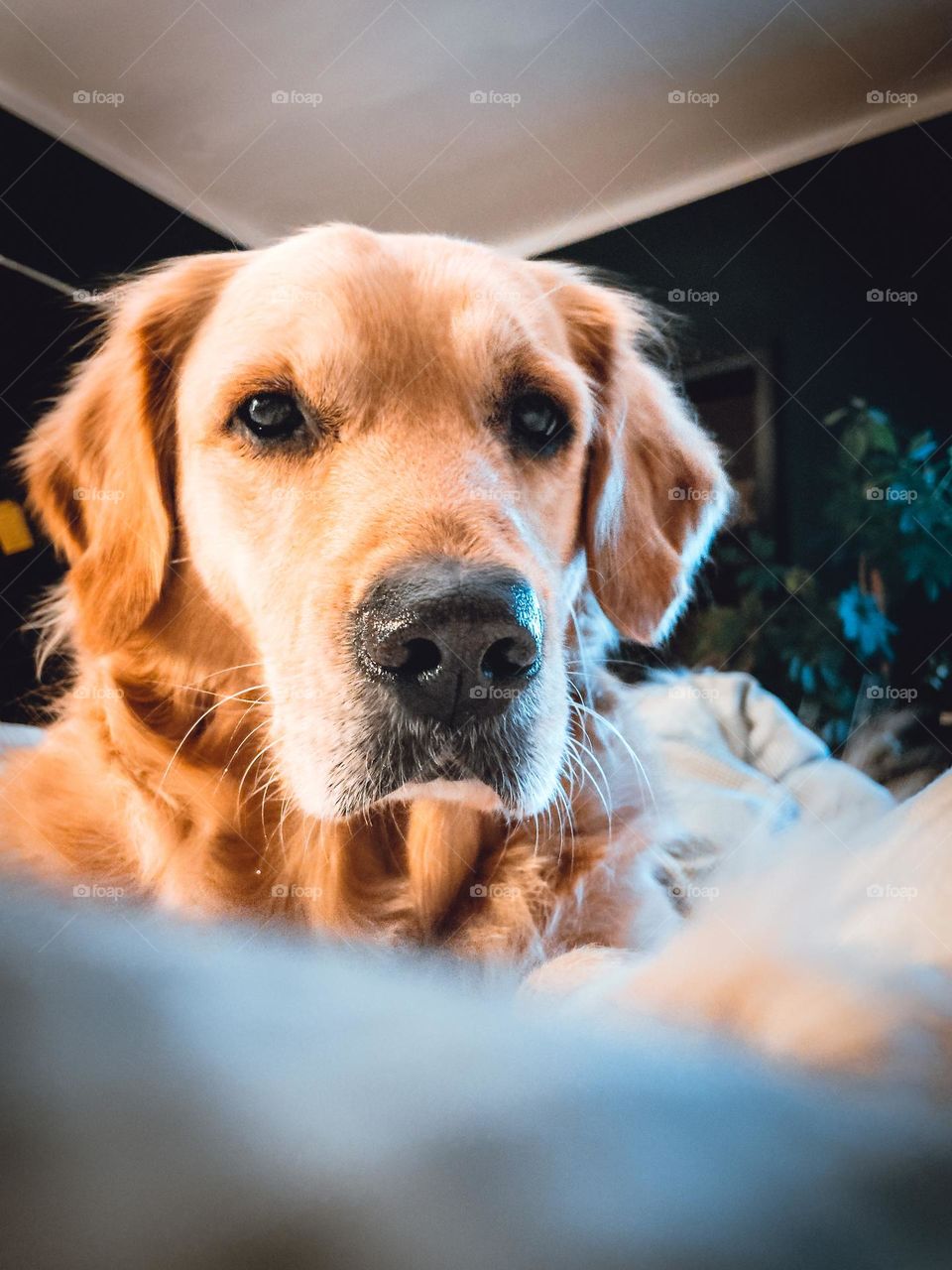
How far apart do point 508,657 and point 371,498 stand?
184 mm

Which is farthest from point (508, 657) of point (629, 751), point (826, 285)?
point (826, 285)

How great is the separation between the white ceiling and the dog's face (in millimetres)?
182

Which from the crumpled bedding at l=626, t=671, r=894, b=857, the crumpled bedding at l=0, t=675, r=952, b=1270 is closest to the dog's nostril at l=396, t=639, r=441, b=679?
the crumpled bedding at l=0, t=675, r=952, b=1270

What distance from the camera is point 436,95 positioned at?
1143 millimetres

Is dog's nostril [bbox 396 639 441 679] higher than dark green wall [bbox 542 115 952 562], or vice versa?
dark green wall [bbox 542 115 952 562]

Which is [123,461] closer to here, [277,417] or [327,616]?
[277,417]

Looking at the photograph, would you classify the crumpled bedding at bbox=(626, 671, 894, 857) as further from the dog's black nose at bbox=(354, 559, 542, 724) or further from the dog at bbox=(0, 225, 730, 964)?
the dog's black nose at bbox=(354, 559, 542, 724)

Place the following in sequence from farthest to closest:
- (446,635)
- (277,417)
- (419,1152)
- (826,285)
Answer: (826,285), (277,417), (446,635), (419,1152)

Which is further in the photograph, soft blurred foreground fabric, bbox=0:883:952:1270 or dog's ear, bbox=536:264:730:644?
dog's ear, bbox=536:264:730:644

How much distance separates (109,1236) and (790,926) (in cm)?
44

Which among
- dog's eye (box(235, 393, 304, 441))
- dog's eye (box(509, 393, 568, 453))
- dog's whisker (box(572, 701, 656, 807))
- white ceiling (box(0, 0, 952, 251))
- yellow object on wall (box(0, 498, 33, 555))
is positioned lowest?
yellow object on wall (box(0, 498, 33, 555))

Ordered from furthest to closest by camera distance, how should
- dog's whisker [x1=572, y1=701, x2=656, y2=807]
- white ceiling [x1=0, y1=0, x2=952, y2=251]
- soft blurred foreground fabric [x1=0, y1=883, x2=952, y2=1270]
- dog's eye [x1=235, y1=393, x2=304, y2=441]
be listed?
white ceiling [x1=0, y1=0, x2=952, y2=251]
dog's whisker [x1=572, y1=701, x2=656, y2=807]
dog's eye [x1=235, y1=393, x2=304, y2=441]
soft blurred foreground fabric [x1=0, y1=883, x2=952, y2=1270]

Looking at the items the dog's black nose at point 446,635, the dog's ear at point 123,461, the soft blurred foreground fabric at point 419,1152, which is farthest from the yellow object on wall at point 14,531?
the soft blurred foreground fabric at point 419,1152

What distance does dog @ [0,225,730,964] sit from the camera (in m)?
0.68
